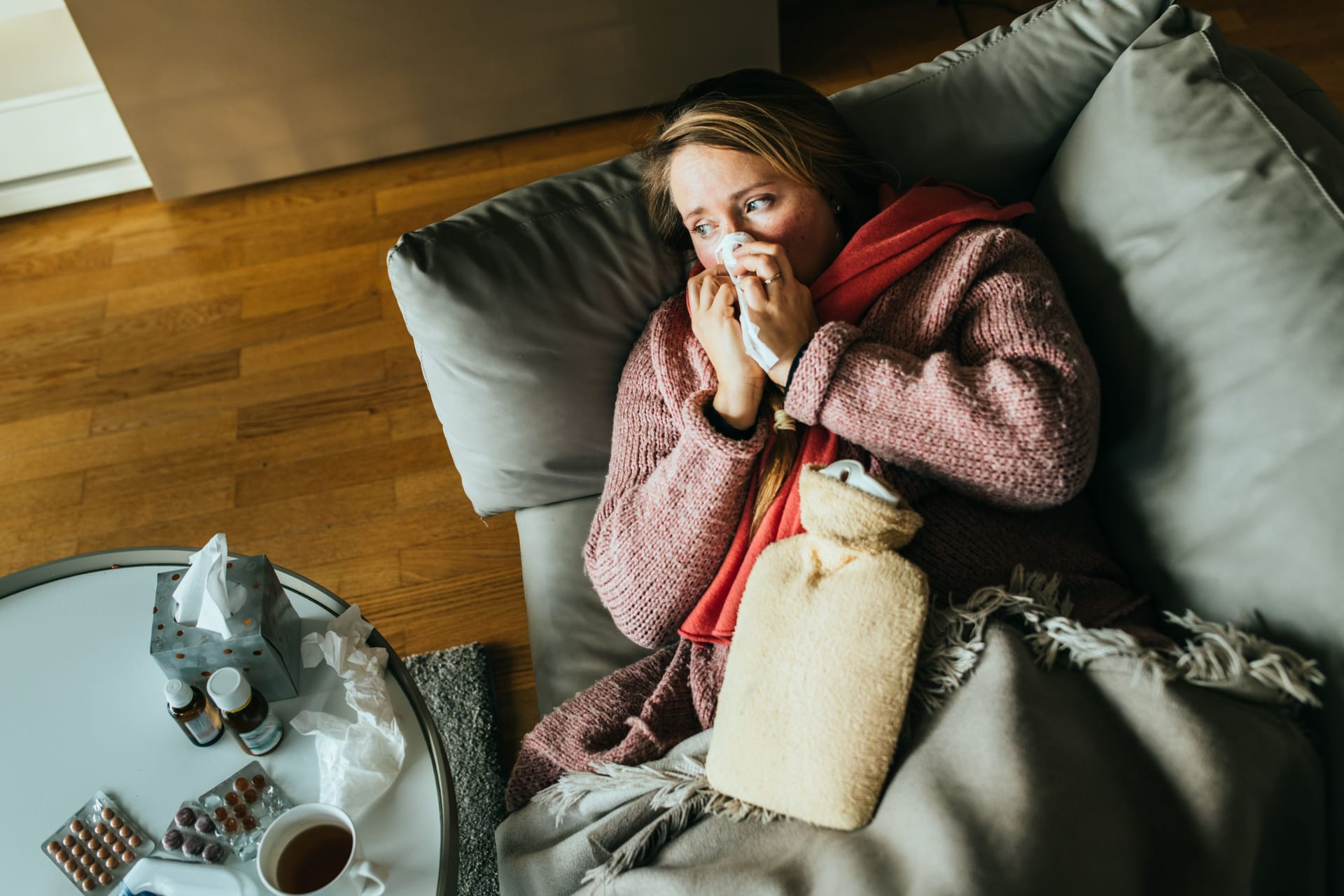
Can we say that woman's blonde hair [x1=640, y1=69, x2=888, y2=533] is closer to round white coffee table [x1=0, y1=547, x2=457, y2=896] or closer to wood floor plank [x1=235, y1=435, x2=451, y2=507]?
round white coffee table [x1=0, y1=547, x2=457, y2=896]

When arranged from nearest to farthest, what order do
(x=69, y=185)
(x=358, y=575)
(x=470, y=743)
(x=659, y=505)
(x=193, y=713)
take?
(x=193, y=713) → (x=659, y=505) → (x=470, y=743) → (x=358, y=575) → (x=69, y=185)

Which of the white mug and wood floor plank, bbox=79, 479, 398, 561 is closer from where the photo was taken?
the white mug

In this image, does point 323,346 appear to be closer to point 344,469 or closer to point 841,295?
point 344,469

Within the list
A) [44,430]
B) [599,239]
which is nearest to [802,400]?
[599,239]

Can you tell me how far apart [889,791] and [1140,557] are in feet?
1.34

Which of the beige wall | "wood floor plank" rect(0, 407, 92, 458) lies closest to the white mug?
"wood floor plank" rect(0, 407, 92, 458)

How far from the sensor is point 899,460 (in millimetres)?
1024

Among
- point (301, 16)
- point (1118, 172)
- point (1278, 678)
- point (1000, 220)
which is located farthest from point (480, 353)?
point (301, 16)

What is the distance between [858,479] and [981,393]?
163 mm

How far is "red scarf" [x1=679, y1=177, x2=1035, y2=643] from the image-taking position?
1.08 meters

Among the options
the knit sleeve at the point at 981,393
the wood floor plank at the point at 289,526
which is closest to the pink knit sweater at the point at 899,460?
the knit sleeve at the point at 981,393

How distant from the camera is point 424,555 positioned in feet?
5.86

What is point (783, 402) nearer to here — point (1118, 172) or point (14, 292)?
point (1118, 172)

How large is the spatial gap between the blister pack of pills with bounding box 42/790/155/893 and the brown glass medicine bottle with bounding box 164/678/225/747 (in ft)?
0.33
